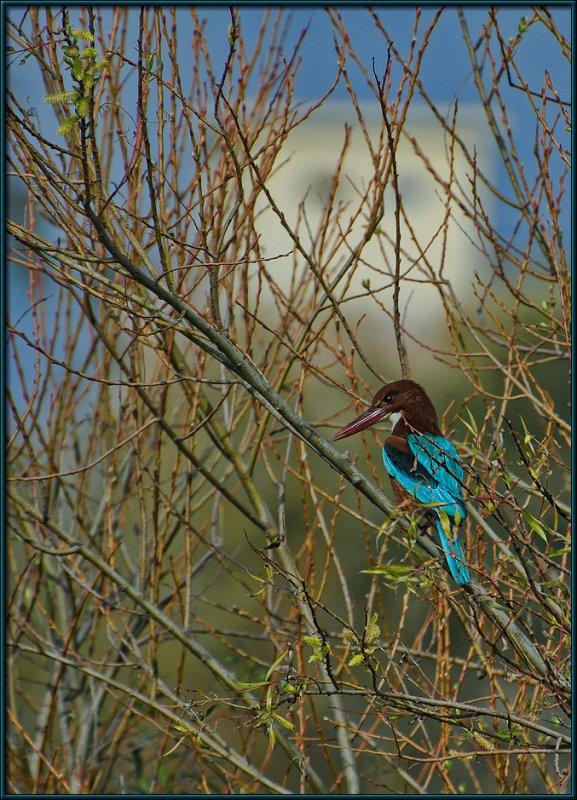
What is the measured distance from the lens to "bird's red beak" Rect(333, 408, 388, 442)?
12.8 feet

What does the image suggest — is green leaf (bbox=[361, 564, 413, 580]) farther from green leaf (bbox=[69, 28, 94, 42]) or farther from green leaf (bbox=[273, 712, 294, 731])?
green leaf (bbox=[69, 28, 94, 42])

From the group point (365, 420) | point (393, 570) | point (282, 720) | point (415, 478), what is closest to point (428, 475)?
point (415, 478)

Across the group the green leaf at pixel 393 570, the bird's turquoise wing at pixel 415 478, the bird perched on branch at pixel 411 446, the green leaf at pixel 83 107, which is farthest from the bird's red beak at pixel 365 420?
the green leaf at pixel 83 107

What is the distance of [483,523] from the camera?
9.91ft

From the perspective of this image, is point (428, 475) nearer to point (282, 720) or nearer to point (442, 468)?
point (442, 468)

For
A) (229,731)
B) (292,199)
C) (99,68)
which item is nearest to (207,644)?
(229,731)

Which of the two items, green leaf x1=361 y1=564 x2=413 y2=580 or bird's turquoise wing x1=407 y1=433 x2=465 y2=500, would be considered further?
bird's turquoise wing x1=407 y1=433 x2=465 y2=500

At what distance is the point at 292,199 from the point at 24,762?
761 inches

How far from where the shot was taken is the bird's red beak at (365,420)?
3.91m

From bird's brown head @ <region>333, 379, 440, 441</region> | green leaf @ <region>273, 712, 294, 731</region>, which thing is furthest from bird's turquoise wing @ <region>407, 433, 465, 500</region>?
green leaf @ <region>273, 712, 294, 731</region>

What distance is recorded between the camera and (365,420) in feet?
13.1

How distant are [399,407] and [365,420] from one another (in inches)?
6.2

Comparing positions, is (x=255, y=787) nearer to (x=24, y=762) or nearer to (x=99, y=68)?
(x=24, y=762)

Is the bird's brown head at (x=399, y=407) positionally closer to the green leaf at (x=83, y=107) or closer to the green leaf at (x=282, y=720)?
the green leaf at (x=282, y=720)
